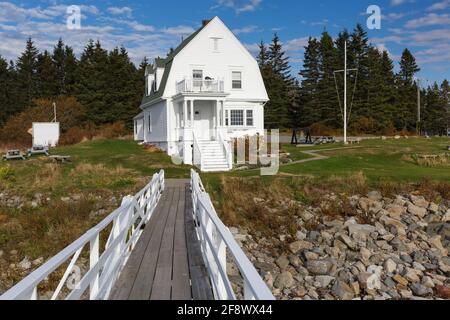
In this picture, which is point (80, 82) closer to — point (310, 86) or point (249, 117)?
point (310, 86)

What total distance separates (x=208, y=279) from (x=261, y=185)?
12.4 metres

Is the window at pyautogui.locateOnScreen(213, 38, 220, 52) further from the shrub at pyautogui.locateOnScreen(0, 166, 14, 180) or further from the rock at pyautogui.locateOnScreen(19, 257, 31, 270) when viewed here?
the rock at pyautogui.locateOnScreen(19, 257, 31, 270)

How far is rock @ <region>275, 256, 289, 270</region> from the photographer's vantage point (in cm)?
1292

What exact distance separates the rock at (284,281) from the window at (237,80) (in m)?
22.7

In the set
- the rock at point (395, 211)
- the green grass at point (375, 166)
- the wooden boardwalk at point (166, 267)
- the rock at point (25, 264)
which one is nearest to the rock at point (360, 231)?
the rock at point (395, 211)

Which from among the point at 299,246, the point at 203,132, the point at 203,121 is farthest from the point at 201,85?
the point at 299,246

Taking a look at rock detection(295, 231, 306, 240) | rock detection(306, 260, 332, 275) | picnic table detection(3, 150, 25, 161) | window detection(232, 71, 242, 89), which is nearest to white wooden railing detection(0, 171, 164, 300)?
rock detection(306, 260, 332, 275)

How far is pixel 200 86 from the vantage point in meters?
29.3

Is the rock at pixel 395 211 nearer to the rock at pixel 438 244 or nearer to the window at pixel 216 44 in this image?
the rock at pixel 438 244

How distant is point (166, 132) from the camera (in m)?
30.8

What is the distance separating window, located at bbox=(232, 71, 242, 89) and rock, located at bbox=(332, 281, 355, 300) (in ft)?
76.9
